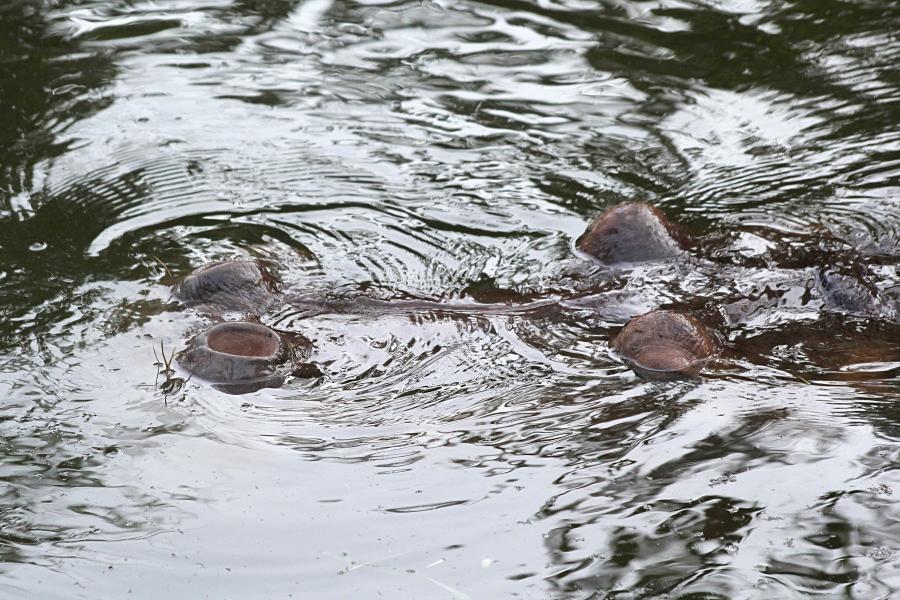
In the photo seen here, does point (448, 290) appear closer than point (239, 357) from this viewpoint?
No

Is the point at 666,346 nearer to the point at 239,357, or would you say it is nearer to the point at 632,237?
the point at 632,237

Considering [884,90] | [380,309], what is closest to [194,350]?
[380,309]

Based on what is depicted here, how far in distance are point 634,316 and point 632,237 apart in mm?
516

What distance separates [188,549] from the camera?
3926 millimetres

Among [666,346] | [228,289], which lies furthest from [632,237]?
[228,289]

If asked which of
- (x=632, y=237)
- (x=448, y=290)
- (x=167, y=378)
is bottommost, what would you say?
(x=167, y=378)

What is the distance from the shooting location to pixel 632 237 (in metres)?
5.44

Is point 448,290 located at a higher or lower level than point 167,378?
higher

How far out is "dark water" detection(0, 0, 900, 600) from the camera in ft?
12.8

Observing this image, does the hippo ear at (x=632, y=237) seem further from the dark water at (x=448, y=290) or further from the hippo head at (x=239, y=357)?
the hippo head at (x=239, y=357)

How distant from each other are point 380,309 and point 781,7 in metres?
4.47

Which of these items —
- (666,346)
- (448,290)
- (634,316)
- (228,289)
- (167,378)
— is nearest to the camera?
(666,346)

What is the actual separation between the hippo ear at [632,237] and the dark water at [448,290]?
104 mm

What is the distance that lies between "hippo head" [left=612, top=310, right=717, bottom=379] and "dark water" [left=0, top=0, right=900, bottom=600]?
8cm
